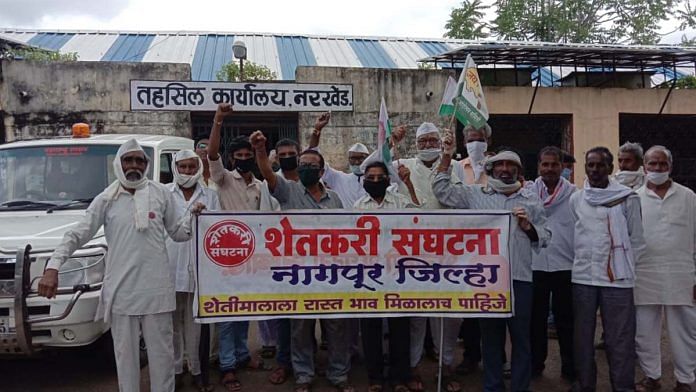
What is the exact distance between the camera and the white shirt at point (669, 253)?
4.46m

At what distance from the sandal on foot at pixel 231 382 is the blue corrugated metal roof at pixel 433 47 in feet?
37.6

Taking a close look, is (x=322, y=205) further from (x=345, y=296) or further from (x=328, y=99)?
(x=328, y=99)

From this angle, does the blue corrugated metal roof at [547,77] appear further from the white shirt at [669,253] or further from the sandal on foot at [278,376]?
the sandal on foot at [278,376]

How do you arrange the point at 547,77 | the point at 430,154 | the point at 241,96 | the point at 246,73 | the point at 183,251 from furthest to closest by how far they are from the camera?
the point at 547,77 < the point at 246,73 < the point at 241,96 < the point at 430,154 < the point at 183,251

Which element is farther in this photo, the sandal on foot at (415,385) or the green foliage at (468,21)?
the green foliage at (468,21)

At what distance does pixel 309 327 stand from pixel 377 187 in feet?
4.10

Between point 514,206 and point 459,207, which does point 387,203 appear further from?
point 514,206

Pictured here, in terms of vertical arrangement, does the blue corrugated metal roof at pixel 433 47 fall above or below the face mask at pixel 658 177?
above

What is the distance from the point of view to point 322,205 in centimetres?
453

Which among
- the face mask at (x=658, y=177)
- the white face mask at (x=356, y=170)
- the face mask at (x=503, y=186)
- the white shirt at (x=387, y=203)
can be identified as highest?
the white face mask at (x=356, y=170)

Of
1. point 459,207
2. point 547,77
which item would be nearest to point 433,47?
point 547,77

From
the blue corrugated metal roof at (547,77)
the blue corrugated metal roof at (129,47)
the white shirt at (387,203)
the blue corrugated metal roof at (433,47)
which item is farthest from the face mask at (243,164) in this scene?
the blue corrugated metal roof at (433,47)

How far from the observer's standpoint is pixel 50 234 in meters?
4.29

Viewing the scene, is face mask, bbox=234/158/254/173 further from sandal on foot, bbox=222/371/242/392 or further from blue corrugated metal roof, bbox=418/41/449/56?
blue corrugated metal roof, bbox=418/41/449/56
